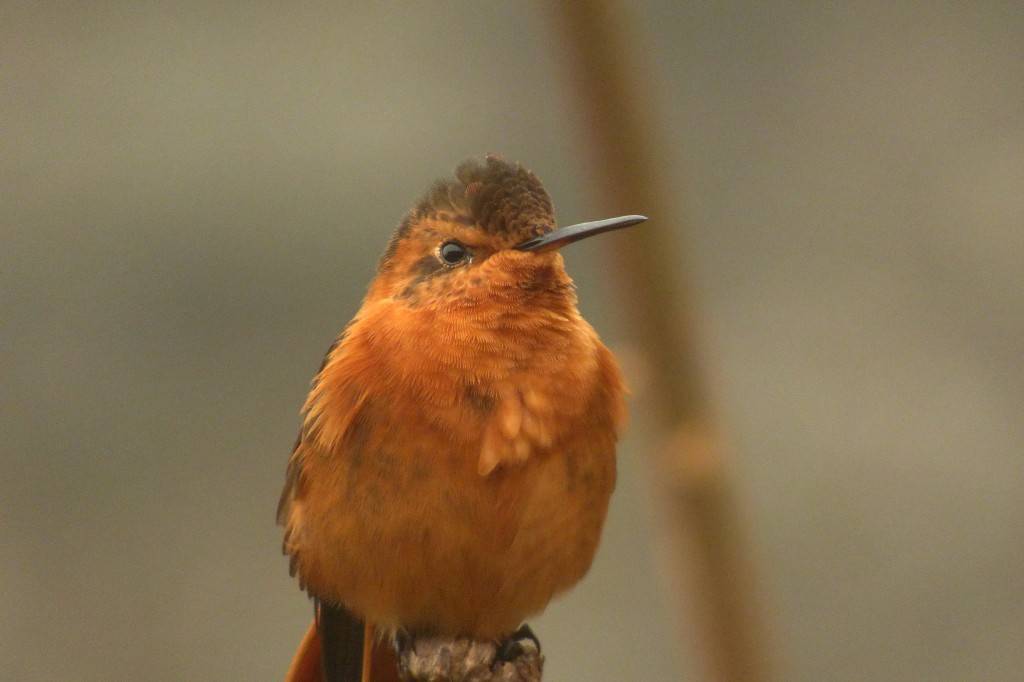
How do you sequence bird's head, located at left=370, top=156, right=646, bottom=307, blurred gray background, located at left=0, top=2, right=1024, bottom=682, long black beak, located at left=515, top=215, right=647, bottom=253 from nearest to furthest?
1. long black beak, located at left=515, top=215, right=647, bottom=253
2. bird's head, located at left=370, top=156, right=646, bottom=307
3. blurred gray background, located at left=0, top=2, right=1024, bottom=682

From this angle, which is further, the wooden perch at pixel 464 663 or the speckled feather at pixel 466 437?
the speckled feather at pixel 466 437

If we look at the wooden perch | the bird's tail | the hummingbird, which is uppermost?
the hummingbird

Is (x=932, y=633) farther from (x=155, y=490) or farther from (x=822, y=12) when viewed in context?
(x=155, y=490)

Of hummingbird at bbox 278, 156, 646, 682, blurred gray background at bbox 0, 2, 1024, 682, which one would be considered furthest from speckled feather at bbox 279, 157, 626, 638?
blurred gray background at bbox 0, 2, 1024, 682

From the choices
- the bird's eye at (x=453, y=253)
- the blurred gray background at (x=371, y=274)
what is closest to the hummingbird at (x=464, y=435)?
the bird's eye at (x=453, y=253)

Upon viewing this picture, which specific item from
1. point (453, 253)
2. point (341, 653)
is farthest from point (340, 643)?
point (453, 253)

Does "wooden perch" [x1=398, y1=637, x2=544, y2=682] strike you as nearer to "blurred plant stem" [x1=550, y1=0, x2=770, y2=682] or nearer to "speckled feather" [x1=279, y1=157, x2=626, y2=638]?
"speckled feather" [x1=279, y1=157, x2=626, y2=638]

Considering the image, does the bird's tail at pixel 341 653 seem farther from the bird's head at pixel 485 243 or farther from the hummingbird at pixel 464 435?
the bird's head at pixel 485 243

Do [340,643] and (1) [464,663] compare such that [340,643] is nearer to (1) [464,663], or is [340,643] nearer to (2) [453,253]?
(1) [464,663]
